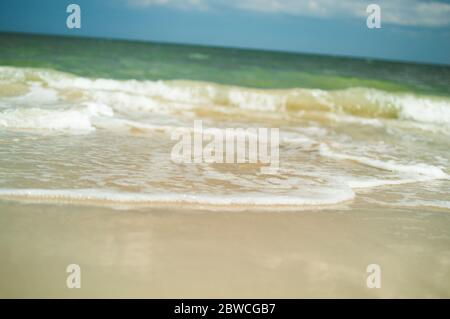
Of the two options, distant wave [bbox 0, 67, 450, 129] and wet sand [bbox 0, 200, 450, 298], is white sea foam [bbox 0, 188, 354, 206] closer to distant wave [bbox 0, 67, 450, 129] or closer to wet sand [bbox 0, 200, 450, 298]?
wet sand [bbox 0, 200, 450, 298]

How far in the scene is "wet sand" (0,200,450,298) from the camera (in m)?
2.77

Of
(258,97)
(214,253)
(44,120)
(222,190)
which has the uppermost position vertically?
(258,97)

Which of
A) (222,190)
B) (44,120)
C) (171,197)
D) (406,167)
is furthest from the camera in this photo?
(44,120)

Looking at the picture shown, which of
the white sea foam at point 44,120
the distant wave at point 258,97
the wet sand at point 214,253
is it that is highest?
the distant wave at point 258,97

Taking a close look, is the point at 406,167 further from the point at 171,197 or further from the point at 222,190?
the point at 171,197

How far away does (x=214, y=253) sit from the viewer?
3256 millimetres

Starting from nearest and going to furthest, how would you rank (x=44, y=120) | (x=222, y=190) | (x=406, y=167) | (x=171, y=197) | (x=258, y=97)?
(x=171, y=197), (x=222, y=190), (x=406, y=167), (x=44, y=120), (x=258, y=97)

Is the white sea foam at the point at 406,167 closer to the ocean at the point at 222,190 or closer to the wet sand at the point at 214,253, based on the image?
the ocean at the point at 222,190

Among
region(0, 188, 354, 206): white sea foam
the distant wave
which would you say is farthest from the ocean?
the distant wave

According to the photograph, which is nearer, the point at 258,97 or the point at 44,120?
the point at 44,120

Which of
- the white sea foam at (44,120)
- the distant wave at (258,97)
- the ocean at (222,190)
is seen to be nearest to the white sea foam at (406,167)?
the ocean at (222,190)

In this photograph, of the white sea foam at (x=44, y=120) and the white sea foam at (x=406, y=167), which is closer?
the white sea foam at (x=406, y=167)

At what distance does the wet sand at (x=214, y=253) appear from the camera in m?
2.77

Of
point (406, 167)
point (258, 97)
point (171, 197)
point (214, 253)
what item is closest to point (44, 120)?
point (171, 197)
